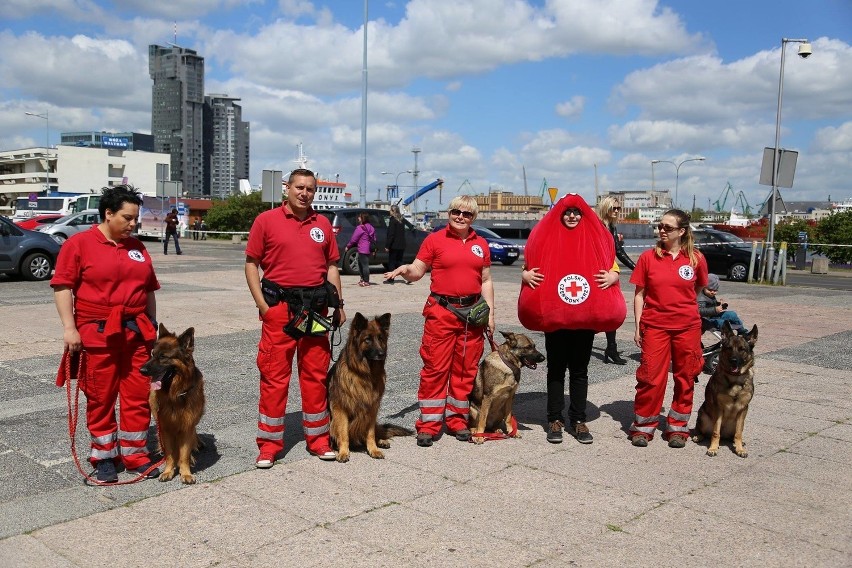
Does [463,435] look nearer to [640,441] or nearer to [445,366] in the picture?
[445,366]

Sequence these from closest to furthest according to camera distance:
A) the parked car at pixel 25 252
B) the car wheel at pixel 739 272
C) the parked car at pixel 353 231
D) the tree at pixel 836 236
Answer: the parked car at pixel 25 252 < the parked car at pixel 353 231 < the car wheel at pixel 739 272 < the tree at pixel 836 236

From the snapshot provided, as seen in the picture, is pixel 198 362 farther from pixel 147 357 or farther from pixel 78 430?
pixel 147 357

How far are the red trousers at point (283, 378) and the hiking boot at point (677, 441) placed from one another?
2637 millimetres

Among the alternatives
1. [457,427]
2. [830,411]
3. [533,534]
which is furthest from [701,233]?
[533,534]

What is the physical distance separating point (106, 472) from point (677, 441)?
4.07 meters

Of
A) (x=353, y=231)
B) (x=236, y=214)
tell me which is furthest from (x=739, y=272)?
(x=236, y=214)

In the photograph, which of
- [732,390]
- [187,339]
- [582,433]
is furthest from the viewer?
[582,433]

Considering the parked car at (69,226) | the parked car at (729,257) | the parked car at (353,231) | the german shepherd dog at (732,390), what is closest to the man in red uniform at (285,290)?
the german shepherd dog at (732,390)

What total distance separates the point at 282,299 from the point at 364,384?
2.67ft

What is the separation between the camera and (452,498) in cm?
450

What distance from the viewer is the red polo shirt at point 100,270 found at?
14.6 ft

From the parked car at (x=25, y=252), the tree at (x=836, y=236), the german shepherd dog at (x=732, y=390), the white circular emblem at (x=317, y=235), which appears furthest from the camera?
the tree at (x=836, y=236)

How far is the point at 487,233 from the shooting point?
28969 millimetres

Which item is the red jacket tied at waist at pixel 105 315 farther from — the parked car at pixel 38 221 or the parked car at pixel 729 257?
the parked car at pixel 38 221
